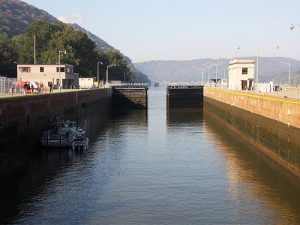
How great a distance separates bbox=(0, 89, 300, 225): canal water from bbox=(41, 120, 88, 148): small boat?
6.91ft

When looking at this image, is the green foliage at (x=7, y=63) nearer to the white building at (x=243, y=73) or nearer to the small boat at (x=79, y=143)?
the white building at (x=243, y=73)

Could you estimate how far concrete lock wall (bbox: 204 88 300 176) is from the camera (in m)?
42.8

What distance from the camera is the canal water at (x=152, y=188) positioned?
30.4 meters

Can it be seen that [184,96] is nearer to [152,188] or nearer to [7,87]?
[7,87]

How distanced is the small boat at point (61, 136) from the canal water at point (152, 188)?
2107 mm

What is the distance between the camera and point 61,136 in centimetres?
5619

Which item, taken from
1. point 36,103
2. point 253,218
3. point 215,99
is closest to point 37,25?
point 215,99

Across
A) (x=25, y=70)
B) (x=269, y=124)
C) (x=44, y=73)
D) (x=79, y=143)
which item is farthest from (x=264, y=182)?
(x=25, y=70)

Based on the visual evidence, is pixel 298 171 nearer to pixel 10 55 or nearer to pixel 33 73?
pixel 33 73

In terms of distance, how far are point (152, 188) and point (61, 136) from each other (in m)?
22.0

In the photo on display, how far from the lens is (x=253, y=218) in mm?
30078

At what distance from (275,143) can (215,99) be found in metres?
64.3

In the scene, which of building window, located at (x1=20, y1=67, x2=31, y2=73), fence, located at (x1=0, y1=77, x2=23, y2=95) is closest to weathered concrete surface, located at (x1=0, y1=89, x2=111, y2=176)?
fence, located at (x1=0, y1=77, x2=23, y2=95)

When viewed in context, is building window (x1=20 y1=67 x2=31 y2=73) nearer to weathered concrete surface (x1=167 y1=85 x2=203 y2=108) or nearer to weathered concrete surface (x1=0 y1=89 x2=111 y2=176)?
weathered concrete surface (x1=0 y1=89 x2=111 y2=176)
